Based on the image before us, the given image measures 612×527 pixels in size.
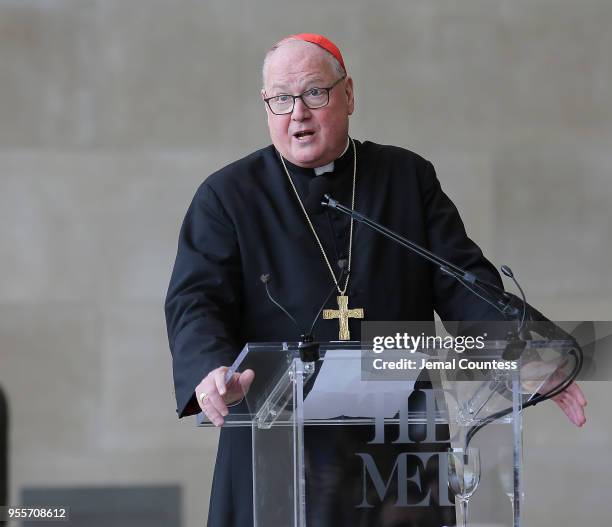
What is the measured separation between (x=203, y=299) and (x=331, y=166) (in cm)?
76

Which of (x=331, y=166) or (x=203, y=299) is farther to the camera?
(x=331, y=166)

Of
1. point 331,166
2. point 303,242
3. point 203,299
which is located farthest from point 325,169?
point 203,299

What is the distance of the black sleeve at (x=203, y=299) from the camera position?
303 centimetres

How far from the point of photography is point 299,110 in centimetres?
351

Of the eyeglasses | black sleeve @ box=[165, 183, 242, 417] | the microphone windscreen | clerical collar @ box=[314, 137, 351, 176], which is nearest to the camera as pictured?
black sleeve @ box=[165, 183, 242, 417]

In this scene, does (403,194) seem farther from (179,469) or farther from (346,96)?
(179,469)

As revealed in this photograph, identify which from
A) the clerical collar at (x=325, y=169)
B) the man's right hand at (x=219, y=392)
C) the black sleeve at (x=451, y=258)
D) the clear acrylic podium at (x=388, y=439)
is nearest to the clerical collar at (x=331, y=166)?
the clerical collar at (x=325, y=169)

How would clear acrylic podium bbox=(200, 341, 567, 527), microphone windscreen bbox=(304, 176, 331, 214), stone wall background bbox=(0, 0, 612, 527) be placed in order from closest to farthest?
clear acrylic podium bbox=(200, 341, 567, 527) → microphone windscreen bbox=(304, 176, 331, 214) → stone wall background bbox=(0, 0, 612, 527)

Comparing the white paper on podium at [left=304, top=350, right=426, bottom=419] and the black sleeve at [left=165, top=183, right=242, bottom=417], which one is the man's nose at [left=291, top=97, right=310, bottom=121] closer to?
the black sleeve at [left=165, top=183, right=242, bottom=417]

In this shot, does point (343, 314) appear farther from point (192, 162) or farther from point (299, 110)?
point (192, 162)

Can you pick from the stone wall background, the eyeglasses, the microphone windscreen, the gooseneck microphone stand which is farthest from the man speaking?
the stone wall background

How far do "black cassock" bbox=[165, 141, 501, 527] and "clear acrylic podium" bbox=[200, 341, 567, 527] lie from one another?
0.51 metres

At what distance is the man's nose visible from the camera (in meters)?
3.51

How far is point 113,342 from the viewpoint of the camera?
5832 mm
